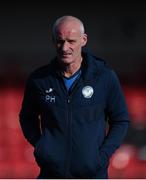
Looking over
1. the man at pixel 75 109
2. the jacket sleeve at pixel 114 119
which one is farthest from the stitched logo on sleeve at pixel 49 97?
the jacket sleeve at pixel 114 119

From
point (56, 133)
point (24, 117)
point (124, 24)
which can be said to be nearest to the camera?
point (56, 133)

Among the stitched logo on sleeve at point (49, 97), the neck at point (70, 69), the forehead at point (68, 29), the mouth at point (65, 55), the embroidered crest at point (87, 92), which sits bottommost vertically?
the stitched logo on sleeve at point (49, 97)

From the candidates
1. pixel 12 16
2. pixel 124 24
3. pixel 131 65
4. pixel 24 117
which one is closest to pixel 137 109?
pixel 131 65

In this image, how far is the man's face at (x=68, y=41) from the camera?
2930mm

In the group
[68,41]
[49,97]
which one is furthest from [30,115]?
[68,41]

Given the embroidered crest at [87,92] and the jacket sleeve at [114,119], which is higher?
the embroidered crest at [87,92]

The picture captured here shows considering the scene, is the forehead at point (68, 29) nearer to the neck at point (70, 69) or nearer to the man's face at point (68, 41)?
the man's face at point (68, 41)

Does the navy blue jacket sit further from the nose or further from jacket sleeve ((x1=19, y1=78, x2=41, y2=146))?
the nose

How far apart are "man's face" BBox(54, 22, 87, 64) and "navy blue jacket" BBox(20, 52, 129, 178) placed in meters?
0.10

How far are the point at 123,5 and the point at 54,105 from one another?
5962mm

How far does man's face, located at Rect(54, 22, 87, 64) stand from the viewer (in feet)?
9.61

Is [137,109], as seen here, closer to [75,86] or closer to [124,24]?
[124,24]

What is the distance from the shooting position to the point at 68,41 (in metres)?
2.95

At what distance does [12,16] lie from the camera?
29.0 feet
